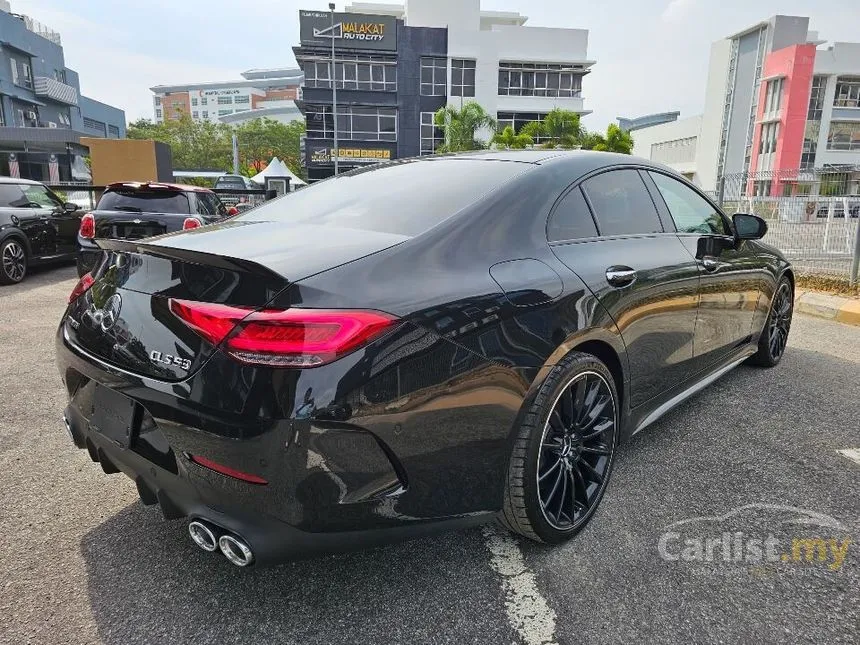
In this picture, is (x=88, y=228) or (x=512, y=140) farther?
(x=512, y=140)

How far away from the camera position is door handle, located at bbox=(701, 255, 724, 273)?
10.6ft

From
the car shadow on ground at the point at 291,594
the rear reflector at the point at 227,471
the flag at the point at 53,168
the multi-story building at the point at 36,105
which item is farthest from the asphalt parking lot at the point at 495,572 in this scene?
the flag at the point at 53,168

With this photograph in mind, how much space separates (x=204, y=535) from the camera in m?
1.79

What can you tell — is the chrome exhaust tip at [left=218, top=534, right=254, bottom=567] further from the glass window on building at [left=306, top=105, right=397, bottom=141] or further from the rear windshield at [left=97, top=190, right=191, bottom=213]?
the glass window on building at [left=306, top=105, right=397, bottom=141]

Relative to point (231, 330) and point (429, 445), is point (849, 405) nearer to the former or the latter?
point (429, 445)

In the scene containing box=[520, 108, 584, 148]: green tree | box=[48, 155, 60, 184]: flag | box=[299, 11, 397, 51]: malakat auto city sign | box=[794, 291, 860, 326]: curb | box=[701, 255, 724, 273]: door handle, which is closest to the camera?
box=[701, 255, 724, 273]: door handle

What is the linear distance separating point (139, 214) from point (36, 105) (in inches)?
2144

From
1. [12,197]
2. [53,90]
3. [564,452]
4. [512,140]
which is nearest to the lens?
[564,452]

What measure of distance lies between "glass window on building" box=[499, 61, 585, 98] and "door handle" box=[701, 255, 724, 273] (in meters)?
46.7

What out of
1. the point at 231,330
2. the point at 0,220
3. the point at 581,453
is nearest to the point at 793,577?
the point at 581,453

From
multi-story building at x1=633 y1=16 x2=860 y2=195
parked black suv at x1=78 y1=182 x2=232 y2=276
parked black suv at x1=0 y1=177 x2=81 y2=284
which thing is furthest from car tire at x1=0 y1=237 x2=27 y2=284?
multi-story building at x1=633 y1=16 x2=860 y2=195

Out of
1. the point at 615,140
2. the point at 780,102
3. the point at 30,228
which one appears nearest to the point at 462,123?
the point at 615,140

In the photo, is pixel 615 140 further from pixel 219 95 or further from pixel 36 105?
pixel 219 95

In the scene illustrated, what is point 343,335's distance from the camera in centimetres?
162
